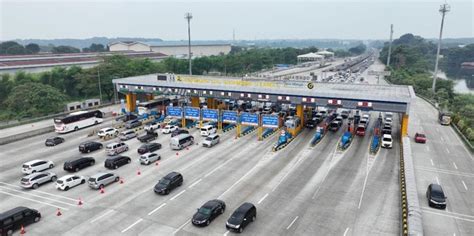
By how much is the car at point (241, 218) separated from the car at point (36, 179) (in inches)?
806

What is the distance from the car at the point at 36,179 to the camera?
103ft

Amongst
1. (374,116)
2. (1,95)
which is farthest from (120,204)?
(1,95)

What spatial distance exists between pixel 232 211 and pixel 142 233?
23.8 feet

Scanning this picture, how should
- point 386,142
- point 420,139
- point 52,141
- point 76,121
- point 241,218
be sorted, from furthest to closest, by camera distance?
point 76,121
point 420,139
point 52,141
point 386,142
point 241,218

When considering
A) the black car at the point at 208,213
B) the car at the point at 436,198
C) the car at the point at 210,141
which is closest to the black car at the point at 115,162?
the car at the point at 210,141

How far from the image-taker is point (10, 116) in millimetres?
60312

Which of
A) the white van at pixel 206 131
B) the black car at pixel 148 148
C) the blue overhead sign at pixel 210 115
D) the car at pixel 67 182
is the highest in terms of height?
the blue overhead sign at pixel 210 115

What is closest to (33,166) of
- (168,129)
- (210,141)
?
(168,129)

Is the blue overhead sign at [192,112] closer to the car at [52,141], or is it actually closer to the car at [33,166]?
the car at [52,141]

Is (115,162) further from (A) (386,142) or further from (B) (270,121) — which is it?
(A) (386,142)

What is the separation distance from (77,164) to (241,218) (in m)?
21.6

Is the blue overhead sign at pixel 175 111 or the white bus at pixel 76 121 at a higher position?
the blue overhead sign at pixel 175 111

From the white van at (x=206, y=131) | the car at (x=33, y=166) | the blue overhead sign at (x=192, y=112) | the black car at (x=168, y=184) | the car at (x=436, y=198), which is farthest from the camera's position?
the blue overhead sign at (x=192, y=112)

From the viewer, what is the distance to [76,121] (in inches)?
2063
